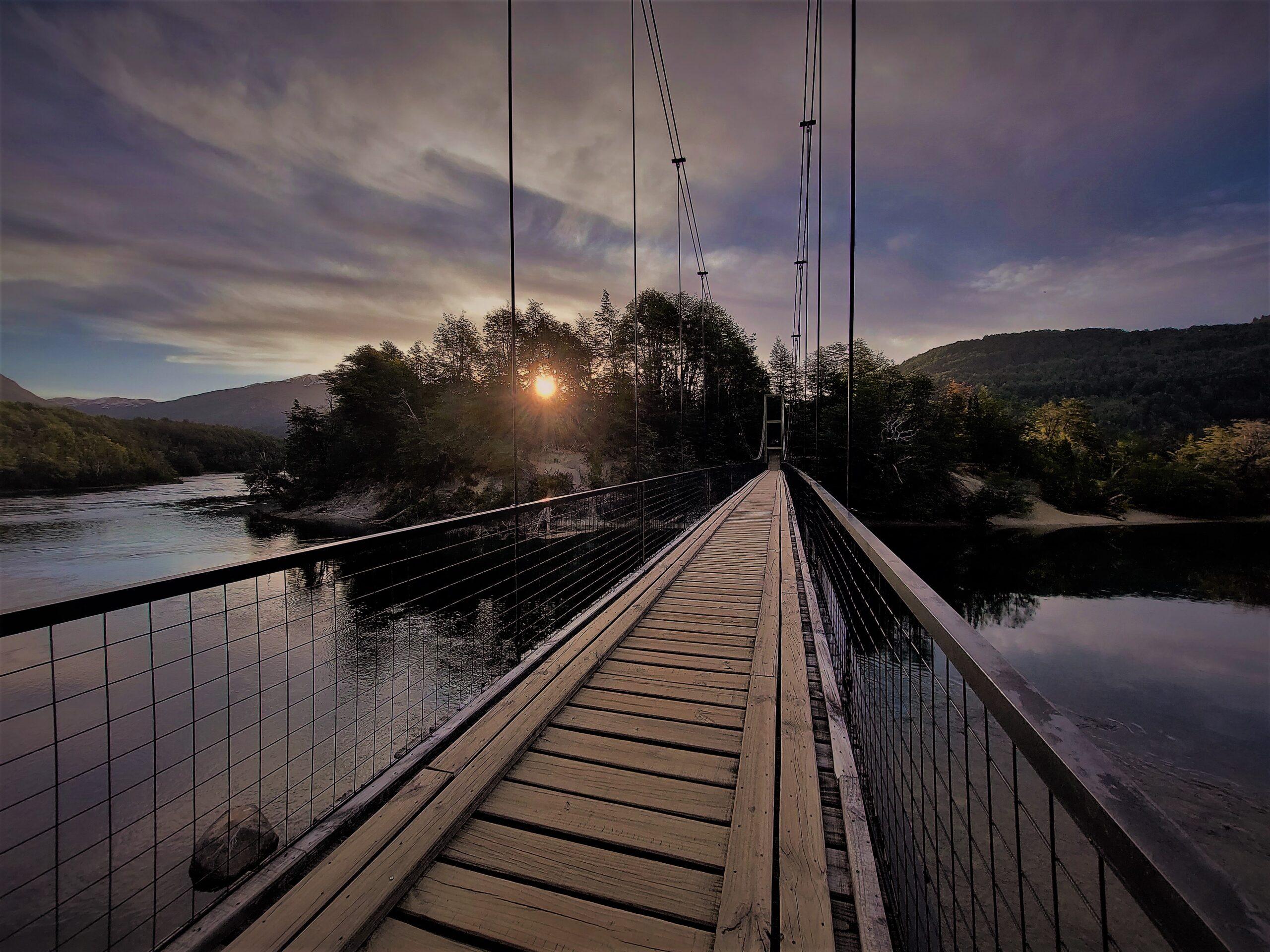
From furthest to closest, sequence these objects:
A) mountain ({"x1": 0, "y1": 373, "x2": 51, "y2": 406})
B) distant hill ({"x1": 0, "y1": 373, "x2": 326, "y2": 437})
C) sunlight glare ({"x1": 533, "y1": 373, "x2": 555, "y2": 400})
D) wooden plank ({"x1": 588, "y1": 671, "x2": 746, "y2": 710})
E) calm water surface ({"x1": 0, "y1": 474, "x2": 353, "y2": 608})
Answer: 1. distant hill ({"x1": 0, "y1": 373, "x2": 326, "y2": 437})
2. sunlight glare ({"x1": 533, "y1": 373, "x2": 555, "y2": 400})
3. calm water surface ({"x1": 0, "y1": 474, "x2": 353, "y2": 608})
4. mountain ({"x1": 0, "y1": 373, "x2": 51, "y2": 406})
5. wooden plank ({"x1": 588, "y1": 671, "x2": 746, "y2": 710})

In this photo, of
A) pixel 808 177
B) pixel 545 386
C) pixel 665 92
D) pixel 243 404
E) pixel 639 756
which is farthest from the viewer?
pixel 243 404

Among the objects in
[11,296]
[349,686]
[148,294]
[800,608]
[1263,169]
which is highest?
[1263,169]

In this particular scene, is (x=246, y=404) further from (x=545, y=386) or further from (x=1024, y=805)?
(x=1024, y=805)

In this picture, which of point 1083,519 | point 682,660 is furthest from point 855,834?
point 1083,519

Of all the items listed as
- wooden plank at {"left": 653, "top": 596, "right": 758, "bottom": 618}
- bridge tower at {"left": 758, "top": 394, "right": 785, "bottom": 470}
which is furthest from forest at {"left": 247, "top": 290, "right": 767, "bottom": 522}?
wooden plank at {"left": 653, "top": 596, "right": 758, "bottom": 618}

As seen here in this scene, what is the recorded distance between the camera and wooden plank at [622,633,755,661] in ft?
7.53

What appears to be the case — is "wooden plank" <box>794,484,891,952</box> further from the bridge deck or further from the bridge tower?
the bridge tower

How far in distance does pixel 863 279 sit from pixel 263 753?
2449 cm

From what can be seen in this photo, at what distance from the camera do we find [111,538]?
574 inches

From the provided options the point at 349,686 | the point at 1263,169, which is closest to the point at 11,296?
the point at 349,686

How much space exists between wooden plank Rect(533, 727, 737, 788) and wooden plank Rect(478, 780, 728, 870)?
149 mm

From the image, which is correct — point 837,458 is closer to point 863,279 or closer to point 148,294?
point 863,279

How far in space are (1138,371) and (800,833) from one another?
5075 cm

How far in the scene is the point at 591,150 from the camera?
7039 mm
